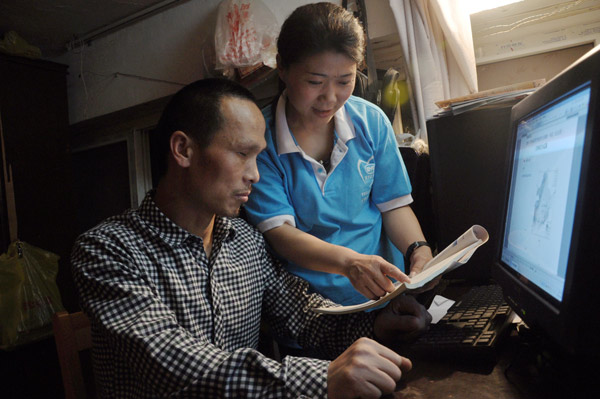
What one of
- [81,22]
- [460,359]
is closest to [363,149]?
[460,359]

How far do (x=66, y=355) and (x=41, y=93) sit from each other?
260 cm

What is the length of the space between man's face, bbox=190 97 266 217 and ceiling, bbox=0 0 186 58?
185cm

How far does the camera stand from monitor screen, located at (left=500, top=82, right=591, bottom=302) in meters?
0.54

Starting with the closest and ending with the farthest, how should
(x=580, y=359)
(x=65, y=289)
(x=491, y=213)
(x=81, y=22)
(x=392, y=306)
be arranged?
(x=580, y=359) → (x=392, y=306) → (x=491, y=213) → (x=81, y=22) → (x=65, y=289)

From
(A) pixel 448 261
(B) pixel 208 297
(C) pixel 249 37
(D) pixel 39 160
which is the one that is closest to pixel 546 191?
(A) pixel 448 261

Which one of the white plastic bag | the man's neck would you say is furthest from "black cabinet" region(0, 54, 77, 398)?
the man's neck

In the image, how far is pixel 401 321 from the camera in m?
0.85

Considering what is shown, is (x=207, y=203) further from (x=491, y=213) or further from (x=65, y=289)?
(x=65, y=289)

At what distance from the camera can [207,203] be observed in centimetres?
100

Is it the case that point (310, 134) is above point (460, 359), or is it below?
above

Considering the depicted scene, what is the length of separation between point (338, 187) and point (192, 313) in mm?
485

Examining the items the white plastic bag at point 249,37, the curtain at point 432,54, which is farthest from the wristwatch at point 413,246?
the white plastic bag at point 249,37

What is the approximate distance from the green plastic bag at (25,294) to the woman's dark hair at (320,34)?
2.27 m

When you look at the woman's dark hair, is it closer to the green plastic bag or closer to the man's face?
the man's face
